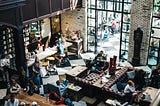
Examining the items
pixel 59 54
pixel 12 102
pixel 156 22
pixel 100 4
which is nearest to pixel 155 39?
pixel 156 22

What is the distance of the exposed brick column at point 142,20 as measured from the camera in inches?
588

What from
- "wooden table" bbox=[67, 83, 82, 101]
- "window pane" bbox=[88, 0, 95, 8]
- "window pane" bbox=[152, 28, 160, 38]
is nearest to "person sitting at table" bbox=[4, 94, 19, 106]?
"wooden table" bbox=[67, 83, 82, 101]

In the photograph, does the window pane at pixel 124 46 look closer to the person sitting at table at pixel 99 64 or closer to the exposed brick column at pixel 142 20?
the exposed brick column at pixel 142 20

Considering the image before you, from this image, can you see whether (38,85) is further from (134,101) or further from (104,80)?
(134,101)

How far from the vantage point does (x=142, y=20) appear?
50.0 ft

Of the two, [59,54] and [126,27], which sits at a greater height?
[126,27]

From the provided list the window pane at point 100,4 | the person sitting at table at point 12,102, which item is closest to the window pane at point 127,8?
the window pane at point 100,4

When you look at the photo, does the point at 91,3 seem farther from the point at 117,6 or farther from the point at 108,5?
the point at 117,6

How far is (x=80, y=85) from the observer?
12977 millimetres

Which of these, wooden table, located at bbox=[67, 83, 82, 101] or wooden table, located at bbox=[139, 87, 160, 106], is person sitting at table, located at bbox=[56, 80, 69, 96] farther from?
wooden table, located at bbox=[139, 87, 160, 106]

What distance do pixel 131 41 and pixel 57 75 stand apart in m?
4.46

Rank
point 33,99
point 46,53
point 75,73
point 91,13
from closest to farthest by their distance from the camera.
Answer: point 33,99 < point 75,73 < point 46,53 < point 91,13

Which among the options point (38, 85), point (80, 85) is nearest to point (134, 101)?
point (80, 85)

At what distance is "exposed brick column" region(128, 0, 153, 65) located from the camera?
14945 millimetres
